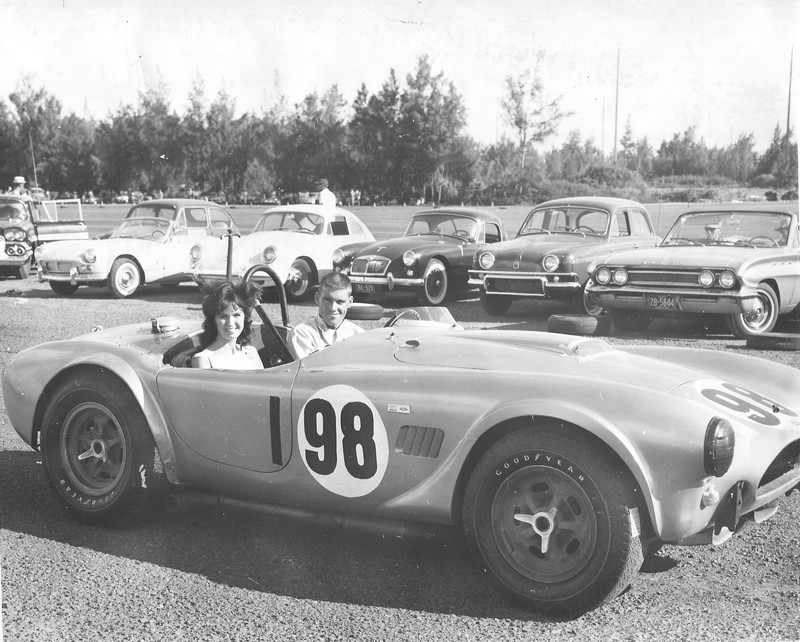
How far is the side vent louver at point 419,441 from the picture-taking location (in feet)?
7.87

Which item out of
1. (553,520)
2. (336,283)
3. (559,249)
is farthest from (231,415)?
(559,249)

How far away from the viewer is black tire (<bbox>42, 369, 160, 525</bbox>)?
3.00 m

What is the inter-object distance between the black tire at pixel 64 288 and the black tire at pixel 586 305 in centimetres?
618

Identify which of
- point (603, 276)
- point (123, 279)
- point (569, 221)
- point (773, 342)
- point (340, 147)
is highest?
point (340, 147)

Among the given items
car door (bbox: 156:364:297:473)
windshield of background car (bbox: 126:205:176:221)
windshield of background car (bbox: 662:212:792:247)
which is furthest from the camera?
windshield of background car (bbox: 126:205:176:221)

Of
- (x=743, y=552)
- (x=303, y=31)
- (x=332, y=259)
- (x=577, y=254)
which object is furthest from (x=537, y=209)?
(x=743, y=552)

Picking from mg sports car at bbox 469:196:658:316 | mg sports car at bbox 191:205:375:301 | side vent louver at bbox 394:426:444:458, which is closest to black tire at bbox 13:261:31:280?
mg sports car at bbox 191:205:375:301

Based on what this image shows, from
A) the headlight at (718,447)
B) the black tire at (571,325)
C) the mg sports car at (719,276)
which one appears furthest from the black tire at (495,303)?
the headlight at (718,447)

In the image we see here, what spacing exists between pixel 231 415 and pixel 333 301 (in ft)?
2.51

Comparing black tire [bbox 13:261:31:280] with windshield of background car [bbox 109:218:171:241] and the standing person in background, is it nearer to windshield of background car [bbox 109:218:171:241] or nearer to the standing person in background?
windshield of background car [bbox 109:218:171:241]

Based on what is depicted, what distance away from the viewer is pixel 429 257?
9062 millimetres

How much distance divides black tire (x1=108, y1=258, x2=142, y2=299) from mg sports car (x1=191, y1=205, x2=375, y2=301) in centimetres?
74

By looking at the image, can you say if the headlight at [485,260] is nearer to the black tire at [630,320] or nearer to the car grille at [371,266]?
the car grille at [371,266]

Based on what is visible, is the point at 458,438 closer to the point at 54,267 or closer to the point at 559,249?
the point at 559,249
